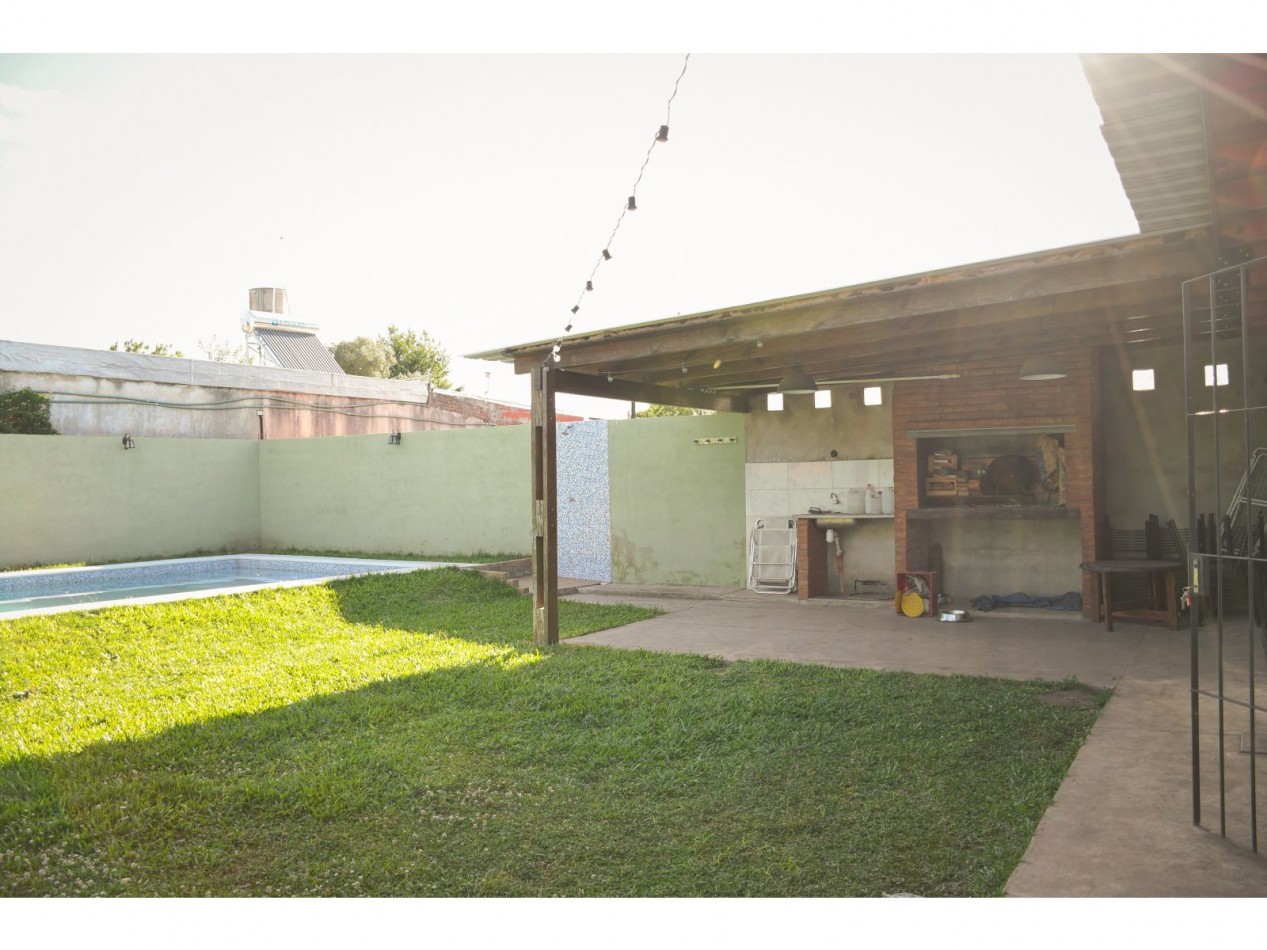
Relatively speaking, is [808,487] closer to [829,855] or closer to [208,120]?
[829,855]

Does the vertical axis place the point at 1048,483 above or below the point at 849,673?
above

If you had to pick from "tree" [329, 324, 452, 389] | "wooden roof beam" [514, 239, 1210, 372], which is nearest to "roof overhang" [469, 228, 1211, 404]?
"wooden roof beam" [514, 239, 1210, 372]

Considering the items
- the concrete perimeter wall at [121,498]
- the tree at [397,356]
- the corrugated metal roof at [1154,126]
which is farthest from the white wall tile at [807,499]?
the tree at [397,356]

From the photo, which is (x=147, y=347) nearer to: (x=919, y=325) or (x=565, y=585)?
(x=565, y=585)

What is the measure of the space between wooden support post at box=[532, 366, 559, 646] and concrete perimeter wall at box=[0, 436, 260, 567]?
10506 mm

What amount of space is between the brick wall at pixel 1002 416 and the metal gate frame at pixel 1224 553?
943mm

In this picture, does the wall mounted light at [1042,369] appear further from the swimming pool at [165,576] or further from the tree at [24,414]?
the tree at [24,414]

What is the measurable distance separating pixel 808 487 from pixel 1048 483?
2760 mm

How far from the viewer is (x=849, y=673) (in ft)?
20.8

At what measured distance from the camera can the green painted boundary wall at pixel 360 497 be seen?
39.9ft

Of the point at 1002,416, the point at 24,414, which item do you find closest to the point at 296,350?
the point at 24,414

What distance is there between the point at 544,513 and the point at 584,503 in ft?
17.5

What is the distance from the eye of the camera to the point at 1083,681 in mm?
6043

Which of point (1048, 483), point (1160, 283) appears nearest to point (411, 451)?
point (1048, 483)
